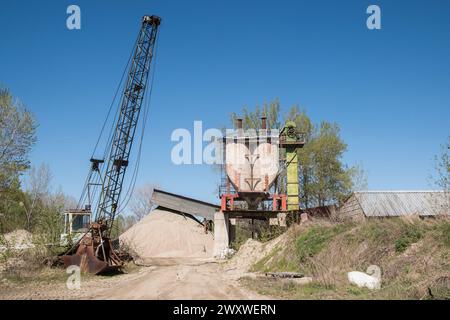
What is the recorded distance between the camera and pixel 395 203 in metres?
32.3

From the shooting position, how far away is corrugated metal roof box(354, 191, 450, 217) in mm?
31417

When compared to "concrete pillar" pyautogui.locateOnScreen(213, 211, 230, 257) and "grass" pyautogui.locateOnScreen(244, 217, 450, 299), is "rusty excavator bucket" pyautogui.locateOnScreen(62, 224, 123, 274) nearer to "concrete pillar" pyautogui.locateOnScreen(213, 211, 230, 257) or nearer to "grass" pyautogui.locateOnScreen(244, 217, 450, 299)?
"concrete pillar" pyautogui.locateOnScreen(213, 211, 230, 257)

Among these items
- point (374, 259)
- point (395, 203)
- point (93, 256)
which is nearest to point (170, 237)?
point (93, 256)

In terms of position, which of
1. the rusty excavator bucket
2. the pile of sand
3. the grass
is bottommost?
the pile of sand

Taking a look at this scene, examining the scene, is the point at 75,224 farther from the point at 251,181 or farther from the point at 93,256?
the point at 251,181

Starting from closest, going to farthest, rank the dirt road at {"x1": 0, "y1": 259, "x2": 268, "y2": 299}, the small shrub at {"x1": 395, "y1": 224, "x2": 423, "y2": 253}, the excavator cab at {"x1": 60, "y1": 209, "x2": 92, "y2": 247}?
the dirt road at {"x1": 0, "y1": 259, "x2": 268, "y2": 299} < the small shrub at {"x1": 395, "y1": 224, "x2": 423, "y2": 253} < the excavator cab at {"x1": 60, "y1": 209, "x2": 92, "y2": 247}

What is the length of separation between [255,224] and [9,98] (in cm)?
2388

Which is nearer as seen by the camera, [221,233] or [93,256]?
[93,256]

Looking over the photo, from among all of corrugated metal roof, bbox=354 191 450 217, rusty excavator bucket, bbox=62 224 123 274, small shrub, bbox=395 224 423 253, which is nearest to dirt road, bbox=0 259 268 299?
rusty excavator bucket, bbox=62 224 123 274

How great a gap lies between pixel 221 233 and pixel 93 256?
10.9m

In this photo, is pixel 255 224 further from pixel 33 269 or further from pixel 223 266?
pixel 33 269

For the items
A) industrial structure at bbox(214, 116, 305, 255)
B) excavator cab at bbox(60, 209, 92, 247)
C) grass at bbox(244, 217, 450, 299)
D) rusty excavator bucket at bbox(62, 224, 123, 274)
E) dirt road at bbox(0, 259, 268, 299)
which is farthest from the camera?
industrial structure at bbox(214, 116, 305, 255)

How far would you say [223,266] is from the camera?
80.6 feet

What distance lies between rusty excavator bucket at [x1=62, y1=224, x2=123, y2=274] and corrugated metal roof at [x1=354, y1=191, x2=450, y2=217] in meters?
19.4
